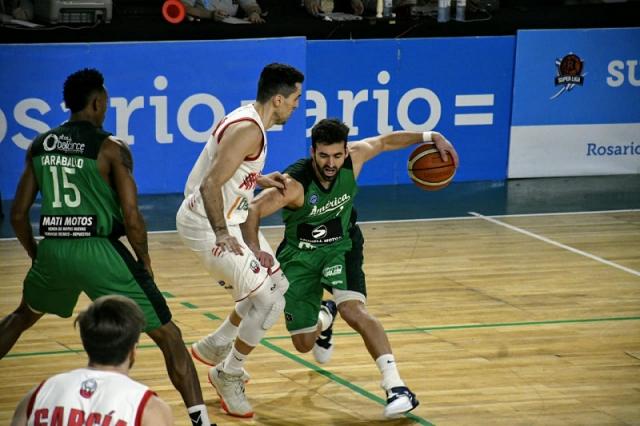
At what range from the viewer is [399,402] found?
6.77m

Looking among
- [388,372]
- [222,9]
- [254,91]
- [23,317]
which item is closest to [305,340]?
[388,372]

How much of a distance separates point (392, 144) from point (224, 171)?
1.56m

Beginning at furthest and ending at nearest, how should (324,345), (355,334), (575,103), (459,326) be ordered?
(575,103)
(459,326)
(355,334)
(324,345)

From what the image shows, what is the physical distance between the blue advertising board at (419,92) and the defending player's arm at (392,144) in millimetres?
6001

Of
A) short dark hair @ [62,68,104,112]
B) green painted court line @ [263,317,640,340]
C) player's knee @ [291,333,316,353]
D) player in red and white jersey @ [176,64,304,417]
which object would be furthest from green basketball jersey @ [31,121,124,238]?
green painted court line @ [263,317,640,340]

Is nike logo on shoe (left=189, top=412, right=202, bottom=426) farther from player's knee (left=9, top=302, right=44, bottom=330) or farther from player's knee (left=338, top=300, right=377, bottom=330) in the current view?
player's knee (left=338, top=300, right=377, bottom=330)

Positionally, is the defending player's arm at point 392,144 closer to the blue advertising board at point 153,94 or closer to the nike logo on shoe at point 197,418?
the nike logo on shoe at point 197,418

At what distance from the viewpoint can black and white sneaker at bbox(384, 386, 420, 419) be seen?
6762 mm

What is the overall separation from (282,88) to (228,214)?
82 centimetres

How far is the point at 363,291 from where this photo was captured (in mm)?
7293

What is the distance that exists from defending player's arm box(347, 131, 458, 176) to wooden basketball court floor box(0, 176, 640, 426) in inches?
56.2

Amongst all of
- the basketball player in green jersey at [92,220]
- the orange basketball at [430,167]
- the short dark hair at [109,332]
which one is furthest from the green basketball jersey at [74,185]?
the orange basketball at [430,167]

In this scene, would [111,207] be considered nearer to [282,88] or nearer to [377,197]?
[282,88]

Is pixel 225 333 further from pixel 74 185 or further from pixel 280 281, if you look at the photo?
pixel 74 185
